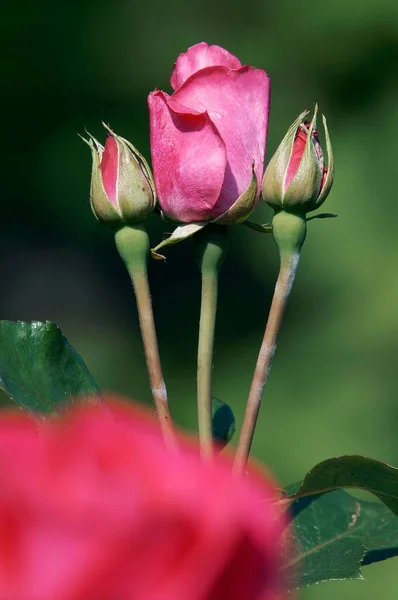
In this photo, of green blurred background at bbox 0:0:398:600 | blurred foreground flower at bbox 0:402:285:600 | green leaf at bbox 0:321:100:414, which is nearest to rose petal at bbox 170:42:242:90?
green leaf at bbox 0:321:100:414

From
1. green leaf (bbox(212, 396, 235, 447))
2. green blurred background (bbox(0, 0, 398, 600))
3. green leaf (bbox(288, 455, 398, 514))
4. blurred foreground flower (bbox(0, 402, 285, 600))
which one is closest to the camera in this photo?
blurred foreground flower (bbox(0, 402, 285, 600))

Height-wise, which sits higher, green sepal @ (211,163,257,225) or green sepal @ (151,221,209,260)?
green sepal @ (211,163,257,225)

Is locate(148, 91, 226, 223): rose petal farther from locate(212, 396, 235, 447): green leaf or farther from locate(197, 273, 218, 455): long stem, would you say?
locate(212, 396, 235, 447): green leaf

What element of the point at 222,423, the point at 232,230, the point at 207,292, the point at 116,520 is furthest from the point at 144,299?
the point at 232,230

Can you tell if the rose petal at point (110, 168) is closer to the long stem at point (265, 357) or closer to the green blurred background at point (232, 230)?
the long stem at point (265, 357)

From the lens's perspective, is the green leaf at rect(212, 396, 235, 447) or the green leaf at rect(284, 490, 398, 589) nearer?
the green leaf at rect(284, 490, 398, 589)

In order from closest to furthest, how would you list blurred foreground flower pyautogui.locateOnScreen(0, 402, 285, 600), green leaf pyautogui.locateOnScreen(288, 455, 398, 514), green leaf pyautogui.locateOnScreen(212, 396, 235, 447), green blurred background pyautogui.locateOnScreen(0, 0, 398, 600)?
blurred foreground flower pyautogui.locateOnScreen(0, 402, 285, 600) → green leaf pyautogui.locateOnScreen(288, 455, 398, 514) → green leaf pyautogui.locateOnScreen(212, 396, 235, 447) → green blurred background pyautogui.locateOnScreen(0, 0, 398, 600)
